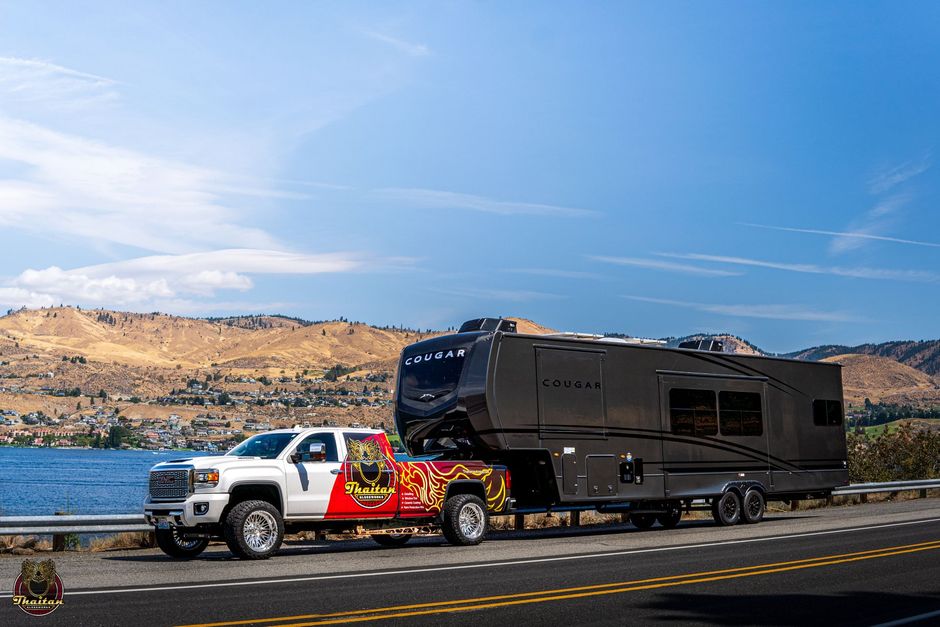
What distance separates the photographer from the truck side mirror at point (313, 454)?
17.2 meters

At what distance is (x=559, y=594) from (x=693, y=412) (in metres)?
12.0

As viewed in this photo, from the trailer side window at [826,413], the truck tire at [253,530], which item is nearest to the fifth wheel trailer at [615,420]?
the trailer side window at [826,413]

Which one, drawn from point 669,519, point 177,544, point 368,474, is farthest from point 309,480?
point 669,519

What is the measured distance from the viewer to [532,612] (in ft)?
35.9

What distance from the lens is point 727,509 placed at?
2430 cm

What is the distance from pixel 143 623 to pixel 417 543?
10610 millimetres

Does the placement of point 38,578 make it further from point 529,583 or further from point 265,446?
point 529,583

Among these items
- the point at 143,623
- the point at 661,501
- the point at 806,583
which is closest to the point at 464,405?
the point at 661,501

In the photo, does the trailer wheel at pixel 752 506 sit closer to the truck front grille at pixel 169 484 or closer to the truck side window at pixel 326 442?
the truck side window at pixel 326 442

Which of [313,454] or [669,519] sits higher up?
[313,454]

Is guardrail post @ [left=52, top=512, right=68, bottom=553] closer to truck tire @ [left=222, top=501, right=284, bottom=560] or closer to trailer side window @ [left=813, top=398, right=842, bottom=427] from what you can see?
truck tire @ [left=222, top=501, right=284, bottom=560]

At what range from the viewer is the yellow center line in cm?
1047

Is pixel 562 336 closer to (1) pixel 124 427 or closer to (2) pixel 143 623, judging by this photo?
(2) pixel 143 623

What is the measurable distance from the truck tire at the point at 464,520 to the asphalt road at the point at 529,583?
30 centimetres
